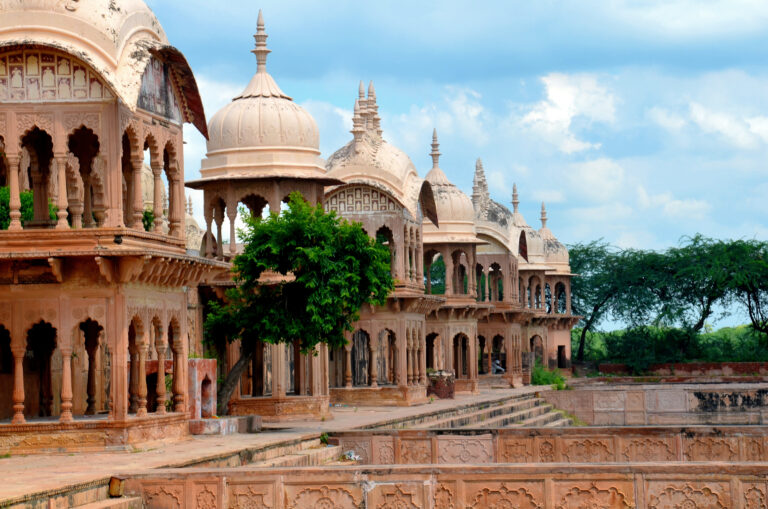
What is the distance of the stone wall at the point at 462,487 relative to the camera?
1302 centimetres

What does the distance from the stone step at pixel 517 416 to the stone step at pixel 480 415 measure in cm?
12

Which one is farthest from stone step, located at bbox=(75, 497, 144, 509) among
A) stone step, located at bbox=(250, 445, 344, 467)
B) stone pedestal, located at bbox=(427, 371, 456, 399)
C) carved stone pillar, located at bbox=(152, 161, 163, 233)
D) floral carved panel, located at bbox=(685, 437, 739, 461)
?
stone pedestal, located at bbox=(427, 371, 456, 399)

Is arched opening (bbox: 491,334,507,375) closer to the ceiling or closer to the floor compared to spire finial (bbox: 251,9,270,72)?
closer to the floor

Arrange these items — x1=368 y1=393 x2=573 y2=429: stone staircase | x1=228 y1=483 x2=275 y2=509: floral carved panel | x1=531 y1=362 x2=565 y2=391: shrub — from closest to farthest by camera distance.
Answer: x1=228 y1=483 x2=275 y2=509: floral carved panel → x1=368 y1=393 x2=573 y2=429: stone staircase → x1=531 y1=362 x2=565 y2=391: shrub

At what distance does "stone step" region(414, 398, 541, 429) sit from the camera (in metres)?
23.6

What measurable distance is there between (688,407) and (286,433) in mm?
20970

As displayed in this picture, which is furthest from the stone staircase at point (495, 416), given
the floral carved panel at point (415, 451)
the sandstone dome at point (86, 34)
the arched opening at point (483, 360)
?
the arched opening at point (483, 360)

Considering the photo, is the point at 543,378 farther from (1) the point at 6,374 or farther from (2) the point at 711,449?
(1) the point at 6,374

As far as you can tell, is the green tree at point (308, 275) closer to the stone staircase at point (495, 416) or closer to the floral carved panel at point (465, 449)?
the stone staircase at point (495, 416)

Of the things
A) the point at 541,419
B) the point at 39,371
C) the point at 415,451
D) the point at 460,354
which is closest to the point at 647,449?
the point at 415,451

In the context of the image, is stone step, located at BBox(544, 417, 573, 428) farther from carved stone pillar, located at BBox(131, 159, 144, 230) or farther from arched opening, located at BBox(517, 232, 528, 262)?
carved stone pillar, located at BBox(131, 159, 144, 230)

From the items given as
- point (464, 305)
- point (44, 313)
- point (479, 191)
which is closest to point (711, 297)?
point (479, 191)

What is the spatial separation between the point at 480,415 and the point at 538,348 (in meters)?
27.0

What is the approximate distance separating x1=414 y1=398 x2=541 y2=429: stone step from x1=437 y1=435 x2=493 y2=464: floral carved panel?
14.2ft
